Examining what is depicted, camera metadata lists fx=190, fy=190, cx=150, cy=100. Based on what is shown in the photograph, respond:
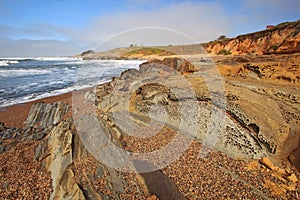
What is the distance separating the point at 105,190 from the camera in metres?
3.14

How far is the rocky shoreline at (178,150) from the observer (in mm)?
3279

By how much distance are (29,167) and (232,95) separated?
487 centimetres

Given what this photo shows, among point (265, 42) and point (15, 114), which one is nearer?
point (15, 114)

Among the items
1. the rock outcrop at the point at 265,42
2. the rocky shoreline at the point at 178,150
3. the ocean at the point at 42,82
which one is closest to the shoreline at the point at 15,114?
the ocean at the point at 42,82

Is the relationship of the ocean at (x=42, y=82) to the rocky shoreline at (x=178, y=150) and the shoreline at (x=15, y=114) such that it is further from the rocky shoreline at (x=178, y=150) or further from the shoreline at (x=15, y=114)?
the rocky shoreline at (x=178, y=150)

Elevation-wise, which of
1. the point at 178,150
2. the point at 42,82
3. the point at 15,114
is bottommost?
the point at 42,82

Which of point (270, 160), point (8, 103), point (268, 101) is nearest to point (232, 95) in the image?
point (268, 101)

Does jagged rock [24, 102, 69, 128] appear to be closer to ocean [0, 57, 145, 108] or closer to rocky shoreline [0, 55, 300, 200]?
rocky shoreline [0, 55, 300, 200]

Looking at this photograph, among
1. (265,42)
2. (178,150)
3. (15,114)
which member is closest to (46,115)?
(15,114)

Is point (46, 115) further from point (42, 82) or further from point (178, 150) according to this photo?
point (42, 82)

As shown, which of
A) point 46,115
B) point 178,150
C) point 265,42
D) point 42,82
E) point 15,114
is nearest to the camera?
point 178,150

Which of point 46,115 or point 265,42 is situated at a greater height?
point 265,42

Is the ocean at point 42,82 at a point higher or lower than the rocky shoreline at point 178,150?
lower

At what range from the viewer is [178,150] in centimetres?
444
